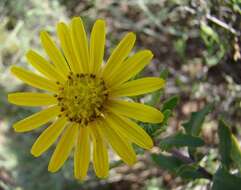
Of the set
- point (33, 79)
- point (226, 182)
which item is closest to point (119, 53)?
point (33, 79)

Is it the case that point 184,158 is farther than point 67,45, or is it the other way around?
point 184,158


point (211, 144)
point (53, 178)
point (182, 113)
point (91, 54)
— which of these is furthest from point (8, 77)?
point (91, 54)

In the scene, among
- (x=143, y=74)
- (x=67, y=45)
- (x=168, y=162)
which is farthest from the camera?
(x=143, y=74)

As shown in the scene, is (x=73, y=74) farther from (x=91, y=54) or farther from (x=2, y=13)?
(x=2, y=13)

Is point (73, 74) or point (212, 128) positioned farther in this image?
point (212, 128)

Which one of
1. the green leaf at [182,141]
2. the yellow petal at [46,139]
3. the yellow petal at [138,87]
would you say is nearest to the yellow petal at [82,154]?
the yellow petal at [46,139]

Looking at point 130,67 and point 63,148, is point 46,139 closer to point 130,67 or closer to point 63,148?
point 63,148
